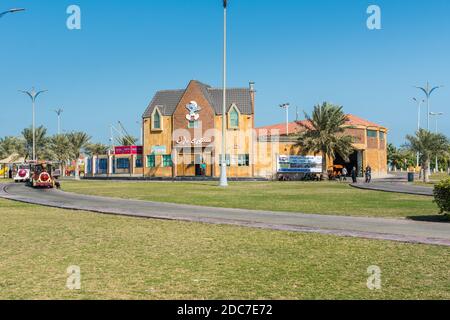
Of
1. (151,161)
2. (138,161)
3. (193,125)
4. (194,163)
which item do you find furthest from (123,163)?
(193,125)

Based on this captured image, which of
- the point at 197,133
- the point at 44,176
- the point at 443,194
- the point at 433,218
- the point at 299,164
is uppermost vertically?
the point at 197,133

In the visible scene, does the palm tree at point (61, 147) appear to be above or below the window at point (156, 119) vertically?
below

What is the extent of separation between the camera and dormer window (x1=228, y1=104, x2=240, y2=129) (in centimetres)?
6272

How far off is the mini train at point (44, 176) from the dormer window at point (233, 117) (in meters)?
28.9

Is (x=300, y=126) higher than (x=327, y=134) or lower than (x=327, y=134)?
higher

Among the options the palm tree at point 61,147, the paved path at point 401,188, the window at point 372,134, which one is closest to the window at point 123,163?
the palm tree at point 61,147

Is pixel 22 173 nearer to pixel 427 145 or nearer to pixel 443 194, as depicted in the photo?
pixel 427 145

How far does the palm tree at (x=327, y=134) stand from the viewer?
5531cm

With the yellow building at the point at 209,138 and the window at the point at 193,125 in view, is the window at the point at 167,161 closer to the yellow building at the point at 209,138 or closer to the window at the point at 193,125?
the yellow building at the point at 209,138

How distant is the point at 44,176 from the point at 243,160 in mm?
29592

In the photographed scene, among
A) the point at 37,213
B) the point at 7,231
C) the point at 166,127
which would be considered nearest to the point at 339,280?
the point at 7,231

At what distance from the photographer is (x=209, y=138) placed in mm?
62812

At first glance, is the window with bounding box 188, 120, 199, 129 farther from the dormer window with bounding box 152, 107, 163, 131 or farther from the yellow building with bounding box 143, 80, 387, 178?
the dormer window with bounding box 152, 107, 163, 131

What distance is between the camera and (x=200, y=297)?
6145 millimetres
